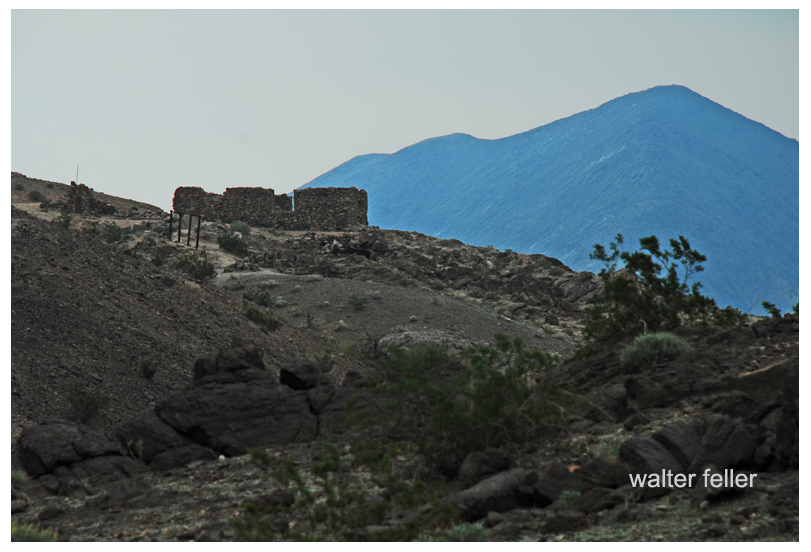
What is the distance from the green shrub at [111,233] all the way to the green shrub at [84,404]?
2081 cm

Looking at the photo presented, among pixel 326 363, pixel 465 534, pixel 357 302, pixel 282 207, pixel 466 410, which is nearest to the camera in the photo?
pixel 465 534

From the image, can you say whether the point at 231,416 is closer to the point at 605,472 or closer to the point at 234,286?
the point at 605,472

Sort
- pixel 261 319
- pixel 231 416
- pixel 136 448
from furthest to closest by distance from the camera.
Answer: pixel 261 319, pixel 231 416, pixel 136 448

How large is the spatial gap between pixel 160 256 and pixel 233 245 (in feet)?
22.4

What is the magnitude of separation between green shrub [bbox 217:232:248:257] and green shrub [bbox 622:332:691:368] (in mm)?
25454

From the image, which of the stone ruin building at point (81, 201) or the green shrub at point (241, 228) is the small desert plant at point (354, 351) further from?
the stone ruin building at point (81, 201)

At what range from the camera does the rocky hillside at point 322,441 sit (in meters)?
5.43

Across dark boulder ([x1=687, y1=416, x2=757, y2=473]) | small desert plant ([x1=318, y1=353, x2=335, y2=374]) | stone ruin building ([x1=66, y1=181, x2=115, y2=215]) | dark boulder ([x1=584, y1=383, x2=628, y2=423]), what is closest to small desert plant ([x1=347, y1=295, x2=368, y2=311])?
small desert plant ([x1=318, y1=353, x2=335, y2=374])

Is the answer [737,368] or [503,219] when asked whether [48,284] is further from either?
[503,219]

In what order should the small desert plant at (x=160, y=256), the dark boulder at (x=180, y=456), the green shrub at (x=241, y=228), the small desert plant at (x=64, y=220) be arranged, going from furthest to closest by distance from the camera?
the green shrub at (x=241, y=228) < the small desert plant at (x=160, y=256) < the small desert plant at (x=64, y=220) < the dark boulder at (x=180, y=456)

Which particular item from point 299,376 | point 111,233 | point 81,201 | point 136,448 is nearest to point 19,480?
point 136,448

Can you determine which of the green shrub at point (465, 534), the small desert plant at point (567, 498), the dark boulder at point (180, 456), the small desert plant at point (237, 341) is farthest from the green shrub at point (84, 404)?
the small desert plant at point (567, 498)

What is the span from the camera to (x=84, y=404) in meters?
11.2

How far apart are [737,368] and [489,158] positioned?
130ft
